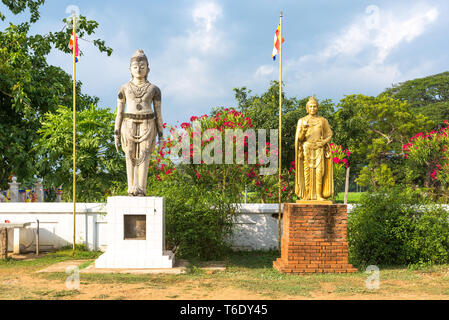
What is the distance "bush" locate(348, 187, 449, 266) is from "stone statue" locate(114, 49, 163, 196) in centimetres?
455

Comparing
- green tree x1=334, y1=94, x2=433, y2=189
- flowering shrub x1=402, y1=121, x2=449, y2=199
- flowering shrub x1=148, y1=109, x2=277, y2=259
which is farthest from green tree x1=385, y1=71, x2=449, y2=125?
flowering shrub x1=148, y1=109, x2=277, y2=259

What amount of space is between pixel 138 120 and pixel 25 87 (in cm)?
976

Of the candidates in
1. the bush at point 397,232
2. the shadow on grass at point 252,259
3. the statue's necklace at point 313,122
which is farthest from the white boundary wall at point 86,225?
the statue's necklace at point 313,122

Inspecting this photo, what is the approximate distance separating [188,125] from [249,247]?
17.3 ft

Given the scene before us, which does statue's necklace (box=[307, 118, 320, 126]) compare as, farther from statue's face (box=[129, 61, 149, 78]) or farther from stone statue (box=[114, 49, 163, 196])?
statue's face (box=[129, 61, 149, 78])

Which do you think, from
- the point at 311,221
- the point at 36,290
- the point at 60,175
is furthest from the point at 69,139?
the point at 311,221

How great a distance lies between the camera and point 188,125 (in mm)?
13562

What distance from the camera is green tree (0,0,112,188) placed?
15.0 meters

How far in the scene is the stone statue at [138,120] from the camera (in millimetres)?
7699

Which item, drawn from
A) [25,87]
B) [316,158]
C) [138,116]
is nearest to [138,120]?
[138,116]

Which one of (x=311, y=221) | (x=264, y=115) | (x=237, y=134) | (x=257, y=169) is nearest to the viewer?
(x=311, y=221)

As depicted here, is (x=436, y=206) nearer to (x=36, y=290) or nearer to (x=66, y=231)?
(x=36, y=290)

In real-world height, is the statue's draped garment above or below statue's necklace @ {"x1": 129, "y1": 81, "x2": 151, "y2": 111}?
below

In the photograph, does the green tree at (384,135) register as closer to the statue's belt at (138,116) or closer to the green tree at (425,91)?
the green tree at (425,91)
